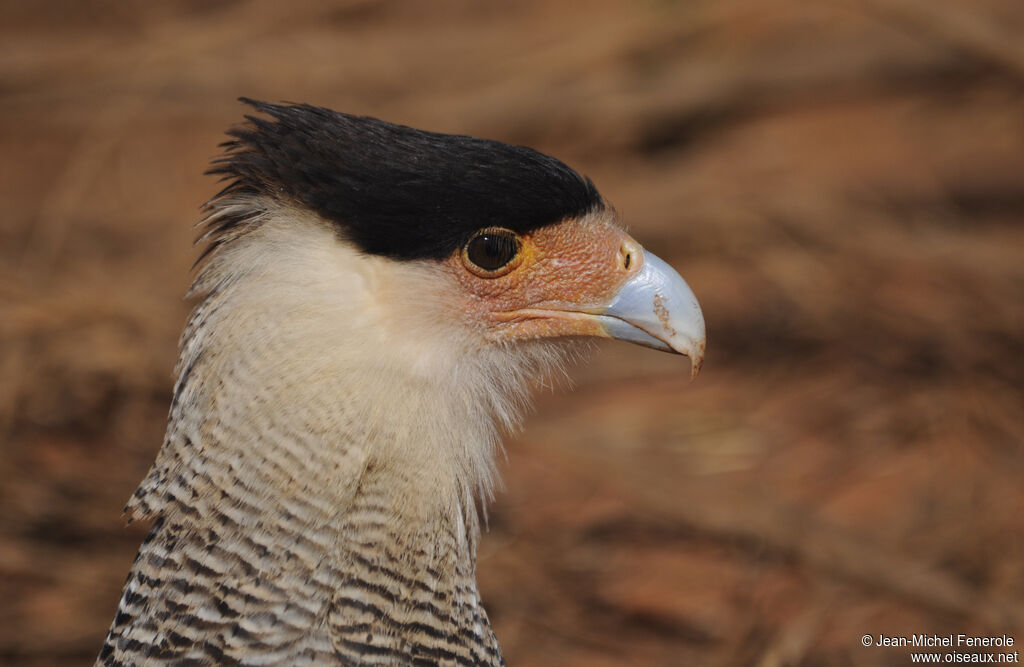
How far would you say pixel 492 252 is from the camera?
167 cm

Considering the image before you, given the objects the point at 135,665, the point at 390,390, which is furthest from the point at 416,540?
the point at 135,665

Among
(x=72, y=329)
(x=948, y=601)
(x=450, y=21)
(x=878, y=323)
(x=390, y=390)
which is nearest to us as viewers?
(x=390, y=390)

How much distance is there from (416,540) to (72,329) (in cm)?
291

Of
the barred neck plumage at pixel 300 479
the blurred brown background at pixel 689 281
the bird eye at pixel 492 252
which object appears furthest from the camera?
the blurred brown background at pixel 689 281

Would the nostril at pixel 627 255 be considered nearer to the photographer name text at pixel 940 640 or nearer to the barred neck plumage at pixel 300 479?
the barred neck plumage at pixel 300 479

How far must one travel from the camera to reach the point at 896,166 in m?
5.81

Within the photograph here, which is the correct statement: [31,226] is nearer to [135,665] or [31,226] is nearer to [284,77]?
[284,77]

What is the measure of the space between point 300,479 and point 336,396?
14 cm

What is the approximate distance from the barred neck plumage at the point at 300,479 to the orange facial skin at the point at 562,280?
15 centimetres

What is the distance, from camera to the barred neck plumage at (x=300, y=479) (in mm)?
1466

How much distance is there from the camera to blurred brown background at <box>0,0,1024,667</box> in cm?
363

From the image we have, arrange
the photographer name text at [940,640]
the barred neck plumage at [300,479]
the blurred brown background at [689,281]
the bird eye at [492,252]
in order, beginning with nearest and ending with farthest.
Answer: the barred neck plumage at [300,479] < the bird eye at [492,252] < the photographer name text at [940,640] < the blurred brown background at [689,281]

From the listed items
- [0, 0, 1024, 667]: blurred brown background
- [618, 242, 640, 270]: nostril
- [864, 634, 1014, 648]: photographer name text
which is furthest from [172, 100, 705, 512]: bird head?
[864, 634, 1014, 648]: photographer name text

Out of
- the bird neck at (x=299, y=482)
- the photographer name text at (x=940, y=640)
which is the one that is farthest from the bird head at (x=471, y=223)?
the photographer name text at (x=940, y=640)
